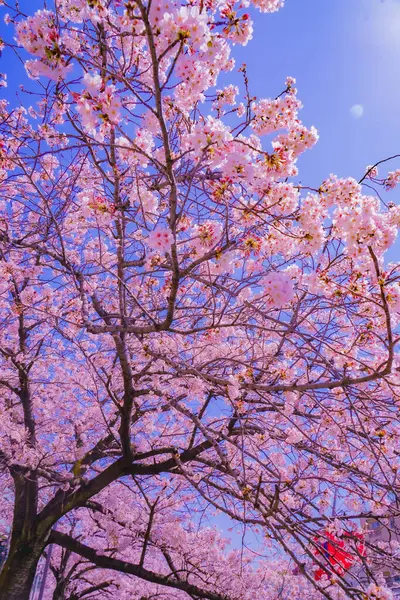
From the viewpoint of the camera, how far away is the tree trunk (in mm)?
5199

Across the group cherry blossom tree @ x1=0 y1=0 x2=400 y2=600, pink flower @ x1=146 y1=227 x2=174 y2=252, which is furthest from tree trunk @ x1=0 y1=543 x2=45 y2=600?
pink flower @ x1=146 y1=227 x2=174 y2=252

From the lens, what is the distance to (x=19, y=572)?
5.32m

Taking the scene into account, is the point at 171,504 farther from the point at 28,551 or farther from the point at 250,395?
the point at 250,395

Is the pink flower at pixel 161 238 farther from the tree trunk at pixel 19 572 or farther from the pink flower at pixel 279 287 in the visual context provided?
the tree trunk at pixel 19 572

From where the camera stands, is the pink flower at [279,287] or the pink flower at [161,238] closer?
the pink flower at [161,238]

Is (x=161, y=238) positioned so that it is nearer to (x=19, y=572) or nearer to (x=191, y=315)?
(x=191, y=315)

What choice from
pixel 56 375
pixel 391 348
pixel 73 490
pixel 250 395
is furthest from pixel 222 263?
pixel 56 375

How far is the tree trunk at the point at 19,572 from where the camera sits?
5199mm

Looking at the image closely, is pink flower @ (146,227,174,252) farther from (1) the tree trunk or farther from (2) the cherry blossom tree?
(1) the tree trunk

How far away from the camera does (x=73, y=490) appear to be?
5398 millimetres

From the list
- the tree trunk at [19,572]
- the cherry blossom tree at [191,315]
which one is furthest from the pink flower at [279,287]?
the tree trunk at [19,572]

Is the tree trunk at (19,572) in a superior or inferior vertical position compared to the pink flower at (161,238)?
inferior

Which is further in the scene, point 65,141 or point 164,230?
point 65,141

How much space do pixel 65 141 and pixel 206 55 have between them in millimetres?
2363
